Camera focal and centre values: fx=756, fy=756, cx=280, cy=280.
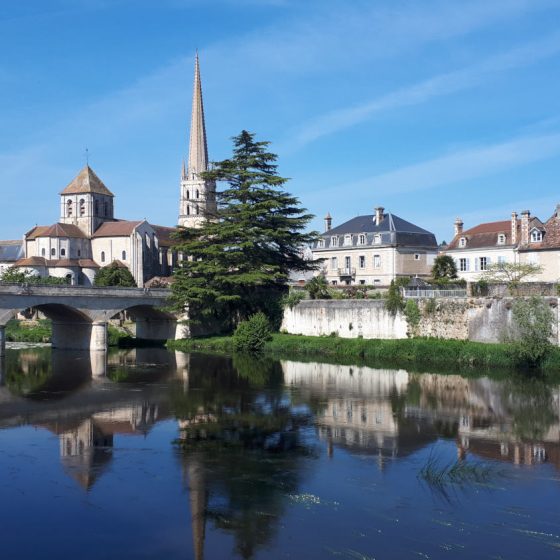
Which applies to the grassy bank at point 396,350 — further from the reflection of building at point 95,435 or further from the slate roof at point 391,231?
the reflection of building at point 95,435

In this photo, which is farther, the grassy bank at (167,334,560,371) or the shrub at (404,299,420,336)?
the shrub at (404,299,420,336)

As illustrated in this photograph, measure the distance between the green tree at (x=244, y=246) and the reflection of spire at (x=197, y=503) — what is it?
25.6 m

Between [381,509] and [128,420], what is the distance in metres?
10.1

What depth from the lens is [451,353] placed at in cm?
3341

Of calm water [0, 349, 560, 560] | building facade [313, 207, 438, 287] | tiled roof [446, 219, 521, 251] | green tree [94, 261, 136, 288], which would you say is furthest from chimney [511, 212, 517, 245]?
green tree [94, 261, 136, 288]

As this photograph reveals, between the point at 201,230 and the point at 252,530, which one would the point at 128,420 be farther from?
the point at 201,230

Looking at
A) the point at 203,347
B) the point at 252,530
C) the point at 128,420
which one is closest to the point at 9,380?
the point at 128,420

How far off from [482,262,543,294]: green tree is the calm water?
14656 millimetres

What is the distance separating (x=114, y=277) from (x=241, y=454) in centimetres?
5291

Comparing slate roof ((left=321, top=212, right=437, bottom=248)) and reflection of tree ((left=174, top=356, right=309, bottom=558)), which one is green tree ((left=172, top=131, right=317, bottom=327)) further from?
reflection of tree ((left=174, top=356, right=309, bottom=558))

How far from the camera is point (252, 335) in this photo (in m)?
40.7

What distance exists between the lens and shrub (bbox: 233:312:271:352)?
1601 inches

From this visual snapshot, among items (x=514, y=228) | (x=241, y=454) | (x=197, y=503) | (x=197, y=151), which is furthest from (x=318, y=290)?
(x=197, y=151)

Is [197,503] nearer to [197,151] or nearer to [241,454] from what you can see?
[241,454]
